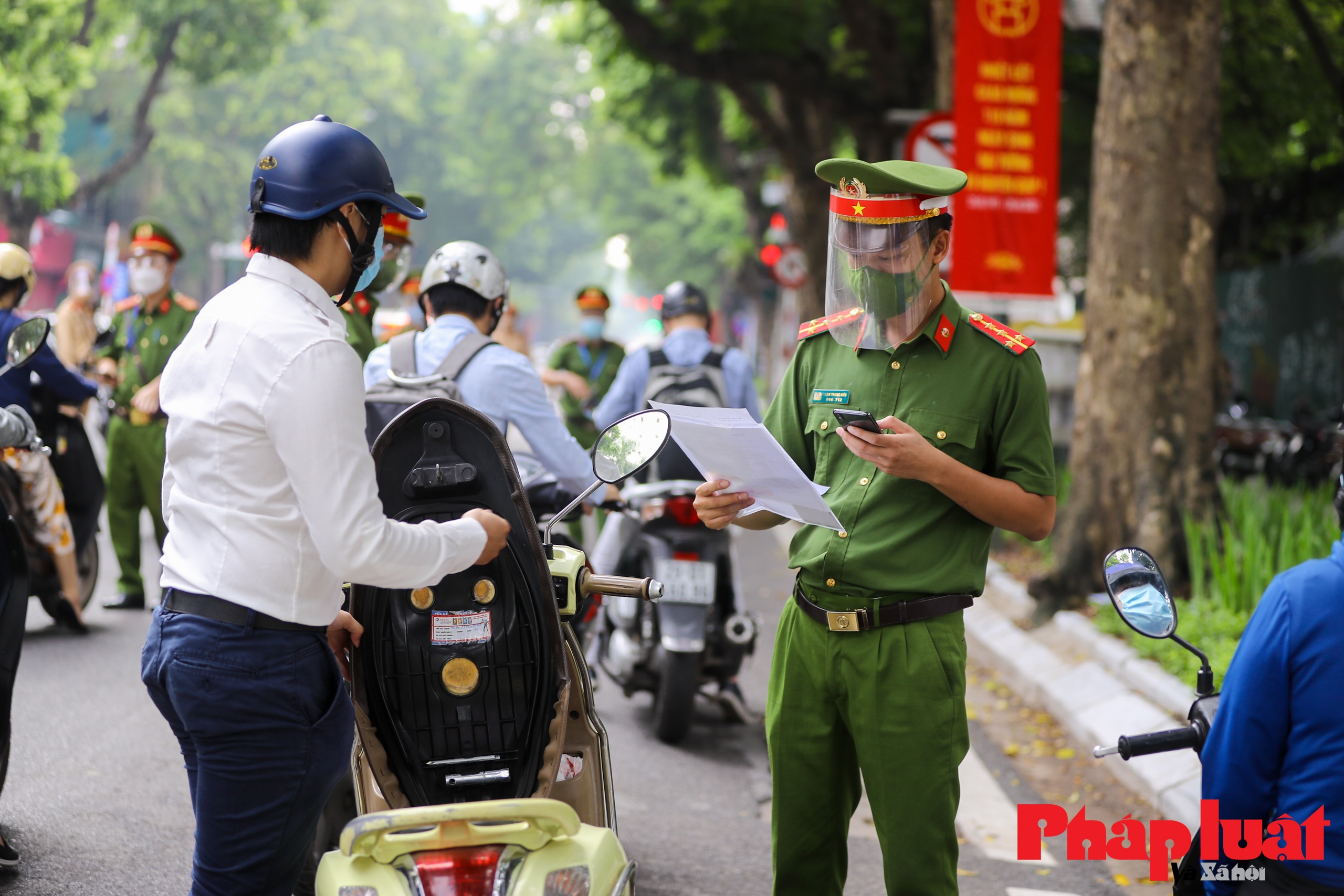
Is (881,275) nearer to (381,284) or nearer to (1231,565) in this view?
(381,284)

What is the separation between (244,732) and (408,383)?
6.27ft

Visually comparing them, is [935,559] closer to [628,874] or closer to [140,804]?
[628,874]

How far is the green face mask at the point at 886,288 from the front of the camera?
9.48ft

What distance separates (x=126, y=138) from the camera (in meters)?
43.2

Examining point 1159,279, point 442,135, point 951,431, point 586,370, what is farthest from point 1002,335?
point 442,135

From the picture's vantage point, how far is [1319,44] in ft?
39.7

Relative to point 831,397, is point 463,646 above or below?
below

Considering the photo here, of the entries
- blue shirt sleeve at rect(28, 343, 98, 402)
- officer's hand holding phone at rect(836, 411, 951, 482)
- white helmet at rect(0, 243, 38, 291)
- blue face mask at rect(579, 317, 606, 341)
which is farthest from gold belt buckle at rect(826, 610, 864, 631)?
blue face mask at rect(579, 317, 606, 341)

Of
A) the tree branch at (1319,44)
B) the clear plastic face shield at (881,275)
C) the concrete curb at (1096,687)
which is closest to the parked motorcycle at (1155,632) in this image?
Answer: the clear plastic face shield at (881,275)

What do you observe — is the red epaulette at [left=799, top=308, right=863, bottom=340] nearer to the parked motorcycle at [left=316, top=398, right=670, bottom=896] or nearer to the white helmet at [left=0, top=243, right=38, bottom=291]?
the parked motorcycle at [left=316, top=398, right=670, bottom=896]

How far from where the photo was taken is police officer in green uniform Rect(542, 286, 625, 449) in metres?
9.58

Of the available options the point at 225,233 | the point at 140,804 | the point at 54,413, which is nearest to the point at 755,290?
the point at 225,233

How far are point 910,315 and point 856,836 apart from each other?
8.22ft

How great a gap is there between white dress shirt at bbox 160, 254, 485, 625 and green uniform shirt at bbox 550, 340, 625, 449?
7.23 metres
